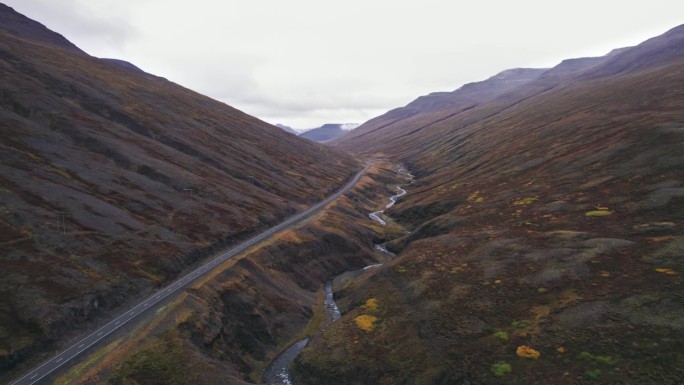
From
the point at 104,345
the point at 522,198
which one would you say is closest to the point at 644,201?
the point at 522,198

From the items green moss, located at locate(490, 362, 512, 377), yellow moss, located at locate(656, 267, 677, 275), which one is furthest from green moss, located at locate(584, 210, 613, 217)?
green moss, located at locate(490, 362, 512, 377)

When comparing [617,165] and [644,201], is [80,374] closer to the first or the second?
[644,201]

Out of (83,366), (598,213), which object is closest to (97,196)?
(83,366)

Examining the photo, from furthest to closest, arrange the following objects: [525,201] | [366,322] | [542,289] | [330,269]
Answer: [525,201]
[330,269]
[366,322]
[542,289]

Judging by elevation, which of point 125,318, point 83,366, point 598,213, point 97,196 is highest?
point 97,196

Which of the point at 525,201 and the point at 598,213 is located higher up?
the point at 525,201

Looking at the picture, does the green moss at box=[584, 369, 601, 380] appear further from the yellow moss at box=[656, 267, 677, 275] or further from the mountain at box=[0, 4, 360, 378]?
the mountain at box=[0, 4, 360, 378]

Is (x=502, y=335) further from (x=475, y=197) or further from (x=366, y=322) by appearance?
→ (x=475, y=197)
